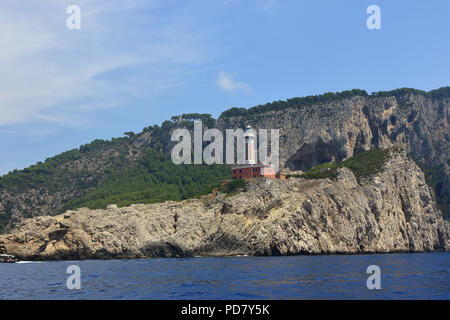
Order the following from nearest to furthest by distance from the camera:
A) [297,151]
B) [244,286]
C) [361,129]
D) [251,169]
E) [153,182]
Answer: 1. [244,286]
2. [251,169]
3. [297,151]
4. [361,129]
5. [153,182]

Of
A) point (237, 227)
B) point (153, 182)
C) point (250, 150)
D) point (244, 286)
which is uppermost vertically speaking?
point (250, 150)

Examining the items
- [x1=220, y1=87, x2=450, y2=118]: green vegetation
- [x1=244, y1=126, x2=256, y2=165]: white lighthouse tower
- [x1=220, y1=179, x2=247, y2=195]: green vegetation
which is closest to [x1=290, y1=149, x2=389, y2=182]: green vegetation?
[x1=244, y1=126, x2=256, y2=165]: white lighthouse tower

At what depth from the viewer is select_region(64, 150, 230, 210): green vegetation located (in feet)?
450

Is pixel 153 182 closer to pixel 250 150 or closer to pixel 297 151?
pixel 297 151

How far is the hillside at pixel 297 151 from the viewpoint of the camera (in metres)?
150

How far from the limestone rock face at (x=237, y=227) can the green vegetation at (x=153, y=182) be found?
24329mm

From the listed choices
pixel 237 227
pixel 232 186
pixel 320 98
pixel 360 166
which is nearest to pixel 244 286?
pixel 237 227

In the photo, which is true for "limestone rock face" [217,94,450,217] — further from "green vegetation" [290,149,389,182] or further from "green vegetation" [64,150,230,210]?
"green vegetation" [64,150,230,210]

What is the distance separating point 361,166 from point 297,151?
112ft

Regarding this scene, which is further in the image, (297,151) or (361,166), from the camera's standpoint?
(297,151)

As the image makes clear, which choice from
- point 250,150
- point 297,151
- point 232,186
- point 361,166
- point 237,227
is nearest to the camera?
point 237,227

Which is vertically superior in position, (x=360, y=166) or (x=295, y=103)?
(x=295, y=103)

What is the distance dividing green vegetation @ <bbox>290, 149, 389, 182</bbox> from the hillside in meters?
19.6

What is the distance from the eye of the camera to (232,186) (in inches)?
4360
